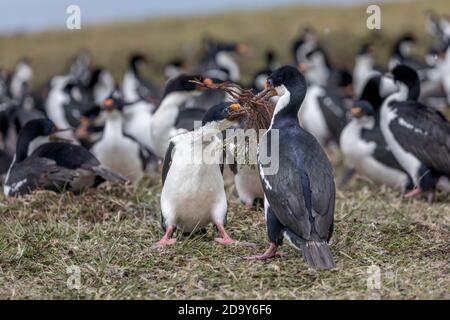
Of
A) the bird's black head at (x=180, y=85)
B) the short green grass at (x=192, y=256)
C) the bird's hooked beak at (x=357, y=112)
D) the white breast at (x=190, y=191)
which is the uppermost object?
the bird's black head at (x=180, y=85)

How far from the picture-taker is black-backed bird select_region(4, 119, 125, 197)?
903cm

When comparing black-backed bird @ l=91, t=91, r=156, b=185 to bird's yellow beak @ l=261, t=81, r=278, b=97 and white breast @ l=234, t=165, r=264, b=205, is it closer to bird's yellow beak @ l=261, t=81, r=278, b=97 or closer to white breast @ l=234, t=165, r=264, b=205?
white breast @ l=234, t=165, r=264, b=205

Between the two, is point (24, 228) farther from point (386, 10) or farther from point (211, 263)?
point (386, 10)

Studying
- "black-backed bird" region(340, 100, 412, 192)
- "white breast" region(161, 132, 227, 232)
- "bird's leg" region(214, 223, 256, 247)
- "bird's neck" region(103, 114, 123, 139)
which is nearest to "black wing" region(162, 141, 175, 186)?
"white breast" region(161, 132, 227, 232)

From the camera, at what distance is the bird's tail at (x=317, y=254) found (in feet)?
19.9

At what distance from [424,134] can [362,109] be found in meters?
1.55

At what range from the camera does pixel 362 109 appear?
11.4 m

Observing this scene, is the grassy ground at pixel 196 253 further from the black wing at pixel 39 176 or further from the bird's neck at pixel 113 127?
the bird's neck at pixel 113 127

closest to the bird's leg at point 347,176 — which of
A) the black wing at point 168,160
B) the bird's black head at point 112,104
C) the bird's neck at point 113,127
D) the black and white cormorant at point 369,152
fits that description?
the black and white cormorant at point 369,152

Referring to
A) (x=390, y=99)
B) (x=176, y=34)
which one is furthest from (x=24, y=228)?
(x=176, y=34)

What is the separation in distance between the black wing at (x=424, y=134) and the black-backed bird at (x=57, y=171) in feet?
10.7

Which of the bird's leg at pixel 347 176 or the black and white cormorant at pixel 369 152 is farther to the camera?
the bird's leg at pixel 347 176

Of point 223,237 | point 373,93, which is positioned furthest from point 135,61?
point 223,237

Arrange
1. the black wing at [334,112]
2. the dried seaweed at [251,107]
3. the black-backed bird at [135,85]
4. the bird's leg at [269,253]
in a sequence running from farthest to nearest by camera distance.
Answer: the black-backed bird at [135,85]
the black wing at [334,112]
the dried seaweed at [251,107]
the bird's leg at [269,253]
